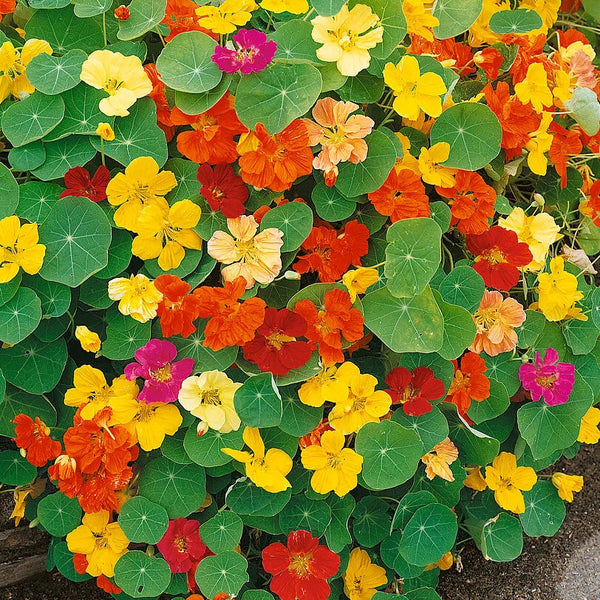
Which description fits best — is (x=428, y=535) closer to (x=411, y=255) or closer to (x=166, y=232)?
(x=411, y=255)

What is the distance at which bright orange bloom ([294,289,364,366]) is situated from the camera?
5.03 ft

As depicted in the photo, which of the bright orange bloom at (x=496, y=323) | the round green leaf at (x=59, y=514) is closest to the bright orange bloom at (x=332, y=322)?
the bright orange bloom at (x=496, y=323)

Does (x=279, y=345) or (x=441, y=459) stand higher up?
(x=279, y=345)

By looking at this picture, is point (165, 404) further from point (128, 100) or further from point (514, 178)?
point (514, 178)

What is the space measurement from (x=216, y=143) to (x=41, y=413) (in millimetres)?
766

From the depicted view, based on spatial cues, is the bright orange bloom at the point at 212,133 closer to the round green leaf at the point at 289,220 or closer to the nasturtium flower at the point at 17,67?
the round green leaf at the point at 289,220

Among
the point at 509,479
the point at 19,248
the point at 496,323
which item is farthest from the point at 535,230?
the point at 19,248

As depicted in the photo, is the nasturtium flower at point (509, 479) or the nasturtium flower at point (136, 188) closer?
the nasturtium flower at point (136, 188)

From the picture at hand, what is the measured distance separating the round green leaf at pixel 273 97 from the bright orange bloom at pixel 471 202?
40 cm

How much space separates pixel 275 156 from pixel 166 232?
0.29 metres

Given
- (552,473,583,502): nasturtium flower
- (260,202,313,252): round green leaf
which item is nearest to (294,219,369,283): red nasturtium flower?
(260,202,313,252): round green leaf

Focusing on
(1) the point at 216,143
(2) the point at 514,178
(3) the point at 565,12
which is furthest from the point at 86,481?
(3) the point at 565,12

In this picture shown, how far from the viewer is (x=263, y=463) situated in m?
1.61

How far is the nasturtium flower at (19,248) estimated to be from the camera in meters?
1.54
